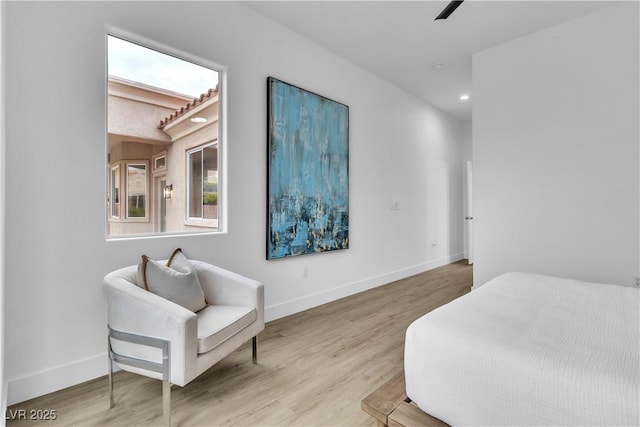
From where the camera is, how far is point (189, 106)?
263 cm

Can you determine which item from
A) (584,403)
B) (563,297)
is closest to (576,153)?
(563,297)

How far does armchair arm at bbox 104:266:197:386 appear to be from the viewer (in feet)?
5.00

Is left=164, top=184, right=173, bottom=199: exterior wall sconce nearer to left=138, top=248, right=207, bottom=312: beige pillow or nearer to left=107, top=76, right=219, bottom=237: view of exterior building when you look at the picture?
left=107, top=76, right=219, bottom=237: view of exterior building

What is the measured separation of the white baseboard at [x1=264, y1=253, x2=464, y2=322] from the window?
1014 millimetres

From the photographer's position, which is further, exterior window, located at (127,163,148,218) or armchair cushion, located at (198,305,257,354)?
exterior window, located at (127,163,148,218)

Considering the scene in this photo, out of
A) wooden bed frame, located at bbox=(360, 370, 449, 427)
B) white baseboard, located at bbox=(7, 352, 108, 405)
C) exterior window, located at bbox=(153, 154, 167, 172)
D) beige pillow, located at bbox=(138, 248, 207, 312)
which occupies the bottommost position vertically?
white baseboard, located at bbox=(7, 352, 108, 405)

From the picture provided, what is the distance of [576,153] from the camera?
3053mm

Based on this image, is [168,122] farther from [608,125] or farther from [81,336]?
[608,125]

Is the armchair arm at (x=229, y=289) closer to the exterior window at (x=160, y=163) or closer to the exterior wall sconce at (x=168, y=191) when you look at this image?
the exterior wall sconce at (x=168, y=191)

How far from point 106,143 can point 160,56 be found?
812mm

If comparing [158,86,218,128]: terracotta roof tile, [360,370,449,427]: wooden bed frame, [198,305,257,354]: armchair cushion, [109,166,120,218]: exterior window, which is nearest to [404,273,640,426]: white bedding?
[360,370,449,427]: wooden bed frame

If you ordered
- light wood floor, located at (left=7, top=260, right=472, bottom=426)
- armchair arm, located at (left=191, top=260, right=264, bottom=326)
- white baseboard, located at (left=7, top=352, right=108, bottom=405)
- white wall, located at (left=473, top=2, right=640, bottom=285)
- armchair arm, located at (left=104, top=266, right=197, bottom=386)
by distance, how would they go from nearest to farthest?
armchair arm, located at (left=104, top=266, right=197, bottom=386)
light wood floor, located at (left=7, top=260, right=472, bottom=426)
white baseboard, located at (left=7, top=352, right=108, bottom=405)
armchair arm, located at (left=191, top=260, right=264, bottom=326)
white wall, located at (left=473, top=2, right=640, bottom=285)

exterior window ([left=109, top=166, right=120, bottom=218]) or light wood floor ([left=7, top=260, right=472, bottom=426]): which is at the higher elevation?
exterior window ([left=109, top=166, right=120, bottom=218])

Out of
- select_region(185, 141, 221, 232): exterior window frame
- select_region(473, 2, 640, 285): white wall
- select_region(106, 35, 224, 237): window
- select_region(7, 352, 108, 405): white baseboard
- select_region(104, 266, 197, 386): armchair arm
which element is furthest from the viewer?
select_region(473, 2, 640, 285): white wall
